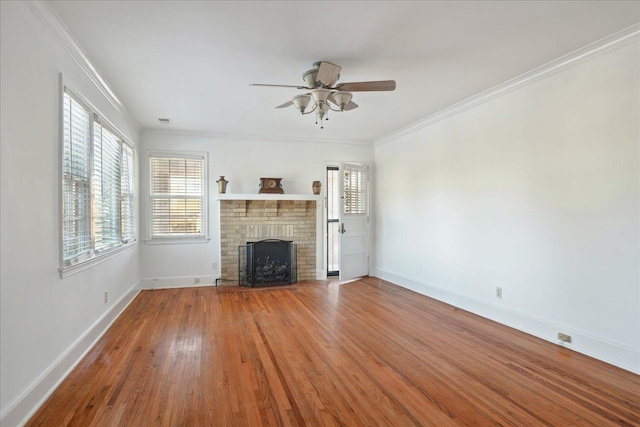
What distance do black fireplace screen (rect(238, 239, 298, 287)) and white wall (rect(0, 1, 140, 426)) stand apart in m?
3.11

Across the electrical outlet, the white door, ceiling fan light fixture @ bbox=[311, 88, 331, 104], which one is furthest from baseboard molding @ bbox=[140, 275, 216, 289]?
the electrical outlet

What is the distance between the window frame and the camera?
19.0ft

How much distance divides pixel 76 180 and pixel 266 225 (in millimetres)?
3474

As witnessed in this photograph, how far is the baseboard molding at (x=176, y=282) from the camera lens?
18.9 feet

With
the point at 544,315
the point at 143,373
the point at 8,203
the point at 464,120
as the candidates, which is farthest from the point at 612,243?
the point at 8,203

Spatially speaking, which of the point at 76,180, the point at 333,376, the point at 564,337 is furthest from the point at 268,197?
the point at 564,337

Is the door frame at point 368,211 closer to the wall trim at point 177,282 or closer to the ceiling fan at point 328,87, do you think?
the wall trim at point 177,282

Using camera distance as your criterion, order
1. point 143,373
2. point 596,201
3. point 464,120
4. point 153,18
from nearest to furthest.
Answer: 1. point 153,18
2. point 143,373
3. point 596,201
4. point 464,120

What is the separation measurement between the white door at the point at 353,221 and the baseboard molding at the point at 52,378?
383 cm

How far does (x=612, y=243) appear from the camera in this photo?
290cm

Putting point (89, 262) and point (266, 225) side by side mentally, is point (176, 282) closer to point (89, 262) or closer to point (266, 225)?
point (266, 225)

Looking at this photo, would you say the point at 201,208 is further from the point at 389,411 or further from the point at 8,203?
the point at 389,411

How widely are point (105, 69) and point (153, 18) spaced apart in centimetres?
125

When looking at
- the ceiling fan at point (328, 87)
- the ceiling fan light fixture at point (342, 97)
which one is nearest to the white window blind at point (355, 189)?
the ceiling fan at point (328, 87)
